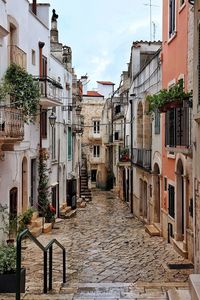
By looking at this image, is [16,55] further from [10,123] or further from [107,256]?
[107,256]

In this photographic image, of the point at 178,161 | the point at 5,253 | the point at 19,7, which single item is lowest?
the point at 5,253

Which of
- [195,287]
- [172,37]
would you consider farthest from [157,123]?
[195,287]

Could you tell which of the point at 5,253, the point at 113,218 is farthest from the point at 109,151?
the point at 5,253

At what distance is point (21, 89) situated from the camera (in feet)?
50.4

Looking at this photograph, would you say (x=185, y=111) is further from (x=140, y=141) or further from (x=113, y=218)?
(x=113, y=218)

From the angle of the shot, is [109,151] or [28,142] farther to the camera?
[109,151]

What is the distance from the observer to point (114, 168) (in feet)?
170

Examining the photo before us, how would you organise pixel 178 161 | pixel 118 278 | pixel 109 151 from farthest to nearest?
pixel 109 151 → pixel 178 161 → pixel 118 278

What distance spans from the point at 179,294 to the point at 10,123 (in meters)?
7.60

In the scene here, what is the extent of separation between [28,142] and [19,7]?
17.7 feet

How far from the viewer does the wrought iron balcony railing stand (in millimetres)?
13594

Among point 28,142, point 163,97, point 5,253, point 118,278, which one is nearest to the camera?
point 5,253

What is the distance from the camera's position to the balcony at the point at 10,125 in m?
13.4

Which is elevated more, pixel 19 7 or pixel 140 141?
pixel 19 7
